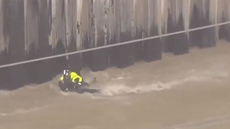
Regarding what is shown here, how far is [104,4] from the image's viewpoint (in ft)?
22.2

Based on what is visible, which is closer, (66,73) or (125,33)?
(66,73)

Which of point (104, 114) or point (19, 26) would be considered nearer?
point (104, 114)

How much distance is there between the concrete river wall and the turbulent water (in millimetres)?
117

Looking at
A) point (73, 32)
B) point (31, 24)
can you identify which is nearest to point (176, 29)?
point (73, 32)

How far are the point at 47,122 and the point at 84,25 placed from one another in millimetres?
1129

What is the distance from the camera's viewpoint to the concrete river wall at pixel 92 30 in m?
6.57

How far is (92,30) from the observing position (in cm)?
682

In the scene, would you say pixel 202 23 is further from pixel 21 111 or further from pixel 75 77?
pixel 21 111

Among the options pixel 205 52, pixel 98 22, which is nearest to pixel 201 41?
pixel 205 52

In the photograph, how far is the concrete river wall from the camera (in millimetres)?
6570

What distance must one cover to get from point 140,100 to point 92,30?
2.88 feet

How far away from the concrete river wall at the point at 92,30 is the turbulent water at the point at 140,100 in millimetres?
Result: 117

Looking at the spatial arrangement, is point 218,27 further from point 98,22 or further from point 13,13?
point 13,13

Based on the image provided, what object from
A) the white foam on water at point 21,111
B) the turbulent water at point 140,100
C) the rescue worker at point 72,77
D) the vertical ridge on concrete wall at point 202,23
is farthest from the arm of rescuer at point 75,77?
the vertical ridge on concrete wall at point 202,23
